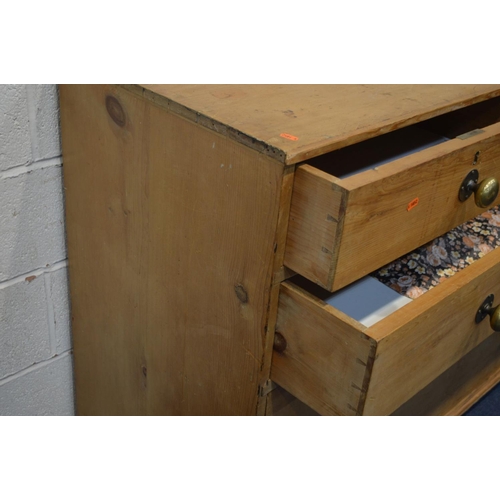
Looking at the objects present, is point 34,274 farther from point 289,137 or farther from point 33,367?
point 289,137

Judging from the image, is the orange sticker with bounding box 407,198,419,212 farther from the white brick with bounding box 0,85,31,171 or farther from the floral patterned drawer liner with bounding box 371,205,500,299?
the white brick with bounding box 0,85,31,171

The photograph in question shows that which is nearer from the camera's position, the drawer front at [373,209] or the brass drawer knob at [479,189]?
the drawer front at [373,209]

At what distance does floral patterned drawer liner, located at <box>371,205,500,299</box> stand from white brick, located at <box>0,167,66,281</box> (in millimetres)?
489

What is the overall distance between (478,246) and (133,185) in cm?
52

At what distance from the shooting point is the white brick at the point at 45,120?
99 cm

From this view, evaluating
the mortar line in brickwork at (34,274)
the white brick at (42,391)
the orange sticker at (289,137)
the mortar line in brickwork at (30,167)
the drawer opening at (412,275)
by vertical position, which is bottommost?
the white brick at (42,391)

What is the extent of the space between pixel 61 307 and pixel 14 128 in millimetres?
335

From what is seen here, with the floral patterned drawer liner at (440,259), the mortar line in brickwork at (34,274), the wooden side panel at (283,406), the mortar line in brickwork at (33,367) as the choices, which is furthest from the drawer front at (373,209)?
the mortar line in brickwork at (33,367)

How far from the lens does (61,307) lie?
1.20 m

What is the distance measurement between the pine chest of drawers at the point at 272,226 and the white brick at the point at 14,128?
0.18 ft

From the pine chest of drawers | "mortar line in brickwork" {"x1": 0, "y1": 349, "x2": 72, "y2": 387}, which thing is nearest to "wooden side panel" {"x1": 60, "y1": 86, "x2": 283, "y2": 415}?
the pine chest of drawers

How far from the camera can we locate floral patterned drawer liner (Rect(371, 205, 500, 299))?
997 millimetres

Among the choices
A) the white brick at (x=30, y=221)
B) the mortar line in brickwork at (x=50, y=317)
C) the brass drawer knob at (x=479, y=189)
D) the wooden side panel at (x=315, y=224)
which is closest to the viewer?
the wooden side panel at (x=315, y=224)

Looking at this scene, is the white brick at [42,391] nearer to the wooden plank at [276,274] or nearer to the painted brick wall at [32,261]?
the painted brick wall at [32,261]
